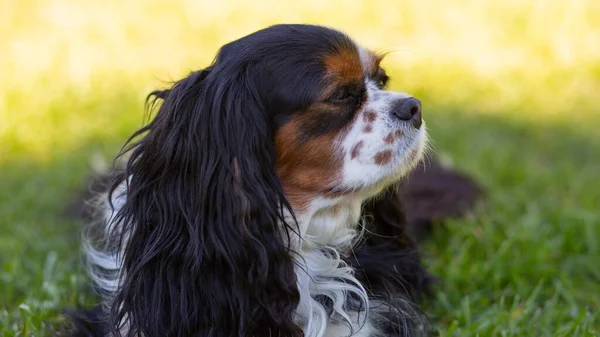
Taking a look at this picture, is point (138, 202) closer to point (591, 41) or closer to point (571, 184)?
point (571, 184)

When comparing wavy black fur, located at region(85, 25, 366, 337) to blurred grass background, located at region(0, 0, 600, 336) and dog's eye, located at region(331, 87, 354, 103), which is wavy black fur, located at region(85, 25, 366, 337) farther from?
blurred grass background, located at region(0, 0, 600, 336)

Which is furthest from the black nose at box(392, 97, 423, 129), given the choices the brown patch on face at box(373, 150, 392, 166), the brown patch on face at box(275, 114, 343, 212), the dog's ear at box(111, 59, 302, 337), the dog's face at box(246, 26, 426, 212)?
the dog's ear at box(111, 59, 302, 337)

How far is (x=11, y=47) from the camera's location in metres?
7.54

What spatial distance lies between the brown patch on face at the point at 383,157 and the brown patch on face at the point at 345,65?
0.27 m

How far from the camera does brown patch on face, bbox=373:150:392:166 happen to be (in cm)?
287

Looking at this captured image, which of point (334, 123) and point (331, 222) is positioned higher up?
point (334, 123)

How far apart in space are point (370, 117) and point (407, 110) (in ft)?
0.46

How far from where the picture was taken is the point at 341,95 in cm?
286

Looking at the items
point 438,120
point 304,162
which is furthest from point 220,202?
point 438,120

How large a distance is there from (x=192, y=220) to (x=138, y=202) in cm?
23

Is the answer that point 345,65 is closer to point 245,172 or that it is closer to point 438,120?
point 245,172

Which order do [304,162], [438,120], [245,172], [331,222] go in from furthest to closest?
1. [438,120]
2. [331,222]
3. [304,162]
4. [245,172]

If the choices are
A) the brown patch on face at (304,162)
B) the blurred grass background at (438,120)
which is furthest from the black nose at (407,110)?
the blurred grass background at (438,120)

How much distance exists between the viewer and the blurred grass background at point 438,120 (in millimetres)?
3807
